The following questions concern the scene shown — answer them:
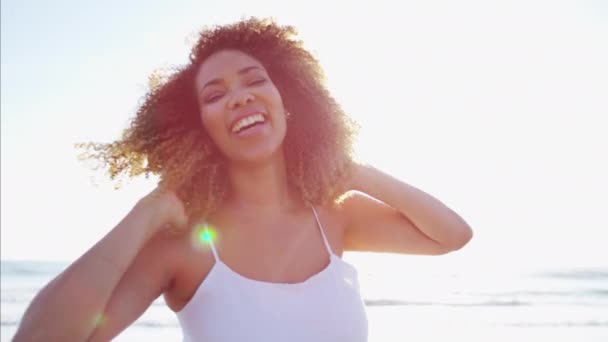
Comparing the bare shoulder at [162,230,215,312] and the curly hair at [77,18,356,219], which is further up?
the curly hair at [77,18,356,219]

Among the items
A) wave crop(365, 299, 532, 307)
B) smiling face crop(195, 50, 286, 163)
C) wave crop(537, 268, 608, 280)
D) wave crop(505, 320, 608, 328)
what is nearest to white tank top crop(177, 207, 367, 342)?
smiling face crop(195, 50, 286, 163)

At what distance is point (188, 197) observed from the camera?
274 centimetres

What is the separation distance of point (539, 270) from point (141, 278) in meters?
30.6

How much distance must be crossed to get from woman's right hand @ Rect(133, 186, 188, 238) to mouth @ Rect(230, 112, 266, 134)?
0.36 meters

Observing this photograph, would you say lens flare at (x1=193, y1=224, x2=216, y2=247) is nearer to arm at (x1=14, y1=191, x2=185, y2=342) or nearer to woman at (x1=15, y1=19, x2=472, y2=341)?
woman at (x1=15, y1=19, x2=472, y2=341)

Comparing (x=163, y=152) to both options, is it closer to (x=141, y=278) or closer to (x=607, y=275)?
(x=141, y=278)

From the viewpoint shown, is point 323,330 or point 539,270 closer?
point 323,330

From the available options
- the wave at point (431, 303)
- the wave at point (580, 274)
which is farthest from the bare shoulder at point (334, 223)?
the wave at point (580, 274)

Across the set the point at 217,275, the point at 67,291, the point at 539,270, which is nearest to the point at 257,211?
the point at 217,275

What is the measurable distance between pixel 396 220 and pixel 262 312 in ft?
3.06

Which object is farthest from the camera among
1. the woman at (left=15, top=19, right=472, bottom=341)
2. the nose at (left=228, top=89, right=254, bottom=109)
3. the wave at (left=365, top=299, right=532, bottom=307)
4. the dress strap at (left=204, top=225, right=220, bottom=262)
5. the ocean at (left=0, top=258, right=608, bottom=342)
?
the wave at (left=365, top=299, right=532, bottom=307)

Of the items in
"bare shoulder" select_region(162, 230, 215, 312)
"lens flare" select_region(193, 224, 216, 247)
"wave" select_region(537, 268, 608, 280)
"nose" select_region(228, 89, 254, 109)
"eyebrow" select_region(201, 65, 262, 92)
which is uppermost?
"wave" select_region(537, 268, 608, 280)

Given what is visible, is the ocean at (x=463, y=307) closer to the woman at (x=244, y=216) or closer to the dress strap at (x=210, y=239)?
the woman at (x=244, y=216)

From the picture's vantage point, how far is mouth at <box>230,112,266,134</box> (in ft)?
8.96
